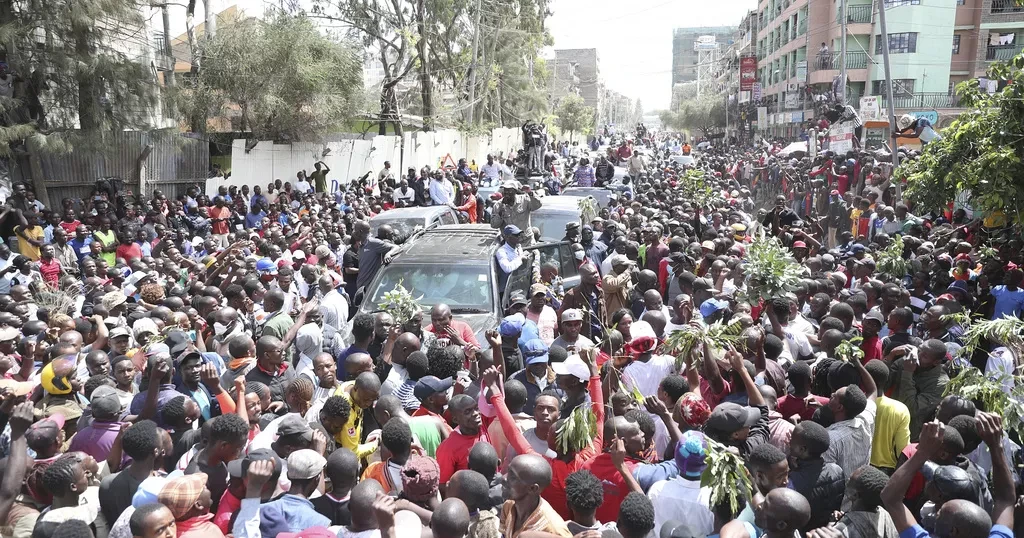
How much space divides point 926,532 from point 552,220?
9.42 metres

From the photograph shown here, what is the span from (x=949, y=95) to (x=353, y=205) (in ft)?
116

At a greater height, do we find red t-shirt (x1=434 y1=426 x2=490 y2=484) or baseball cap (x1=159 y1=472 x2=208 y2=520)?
baseball cap (x1=159 y1=472 x2=208 y2=520)

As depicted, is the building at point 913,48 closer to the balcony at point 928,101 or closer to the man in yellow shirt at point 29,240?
the balcony at point 928,101

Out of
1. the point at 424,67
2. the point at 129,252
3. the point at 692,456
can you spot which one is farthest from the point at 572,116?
the point at 692,456

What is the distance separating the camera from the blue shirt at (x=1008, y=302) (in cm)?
751

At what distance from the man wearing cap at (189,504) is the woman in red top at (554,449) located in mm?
1645

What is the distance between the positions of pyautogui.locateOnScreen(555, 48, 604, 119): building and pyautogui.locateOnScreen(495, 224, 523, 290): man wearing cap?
103770 mm

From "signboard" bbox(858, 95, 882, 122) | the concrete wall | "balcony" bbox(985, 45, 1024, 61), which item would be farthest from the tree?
"signboard" bbox(858, 95, 882, 122)

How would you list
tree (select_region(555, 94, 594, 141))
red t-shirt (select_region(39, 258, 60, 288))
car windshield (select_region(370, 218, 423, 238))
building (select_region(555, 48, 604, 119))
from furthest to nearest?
building (select_region(555, 48, 604, 119))
tree (select_region(555, 94, 594, 141))
car windshield (select_region(370, 218, 423, 238))
red t-shirt (select_region(39, 258, 60, 288))

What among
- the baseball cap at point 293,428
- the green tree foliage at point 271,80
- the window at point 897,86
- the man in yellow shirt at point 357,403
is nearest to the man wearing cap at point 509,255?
the man in yellow shirt at point 357,403

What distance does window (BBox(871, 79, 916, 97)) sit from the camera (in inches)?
1606

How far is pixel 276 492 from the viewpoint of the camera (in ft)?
14.0

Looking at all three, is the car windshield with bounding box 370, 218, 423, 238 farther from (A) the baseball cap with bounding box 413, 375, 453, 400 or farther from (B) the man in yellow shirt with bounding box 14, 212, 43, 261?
(A) the baseball cap with bounding box 413, 375, 453, 400

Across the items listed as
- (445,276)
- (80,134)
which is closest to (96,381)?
(445,276)
